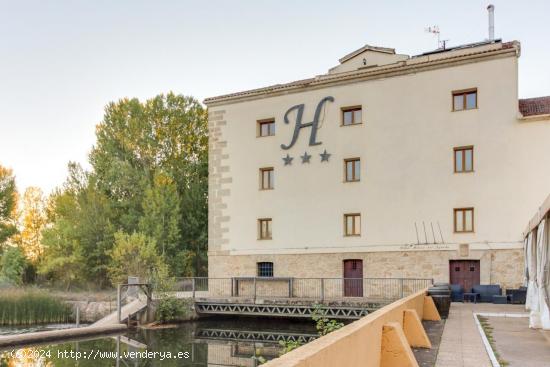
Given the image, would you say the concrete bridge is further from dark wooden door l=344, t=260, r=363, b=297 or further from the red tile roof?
the red tile roof

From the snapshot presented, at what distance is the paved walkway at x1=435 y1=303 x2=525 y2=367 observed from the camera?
7.41m

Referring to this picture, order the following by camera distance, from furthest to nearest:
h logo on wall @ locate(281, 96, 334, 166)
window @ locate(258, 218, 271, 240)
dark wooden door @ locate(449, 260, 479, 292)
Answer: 1. window @ locate(258, 218, 271, 240)
2. h logo on wall @ locate(281, 96, 334, 166)
3. dark wooden door @ locate(449, 260, 479, 292)

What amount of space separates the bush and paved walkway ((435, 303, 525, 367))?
34.3 feet

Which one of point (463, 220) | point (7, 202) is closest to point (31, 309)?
point (463, 220)

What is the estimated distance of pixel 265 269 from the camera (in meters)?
23.2

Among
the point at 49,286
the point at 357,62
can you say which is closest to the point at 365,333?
the point at 357,62

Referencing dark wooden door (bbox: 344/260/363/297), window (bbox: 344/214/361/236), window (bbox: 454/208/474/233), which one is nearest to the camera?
window (bbox: 454/208/474/233)

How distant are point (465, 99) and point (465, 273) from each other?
623 cm

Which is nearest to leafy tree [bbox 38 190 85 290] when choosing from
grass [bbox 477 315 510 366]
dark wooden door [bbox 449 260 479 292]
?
dark wooden door [bbox 449 260 479 292]

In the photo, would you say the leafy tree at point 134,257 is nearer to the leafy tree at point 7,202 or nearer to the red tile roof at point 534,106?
the leafy tree at point 7,202

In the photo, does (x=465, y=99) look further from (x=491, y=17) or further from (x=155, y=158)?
(x=155, y=158)

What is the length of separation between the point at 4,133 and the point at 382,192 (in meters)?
19.0

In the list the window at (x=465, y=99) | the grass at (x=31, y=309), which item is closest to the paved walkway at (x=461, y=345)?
the window at (x=465, y=99)

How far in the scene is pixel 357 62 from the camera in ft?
74.9
